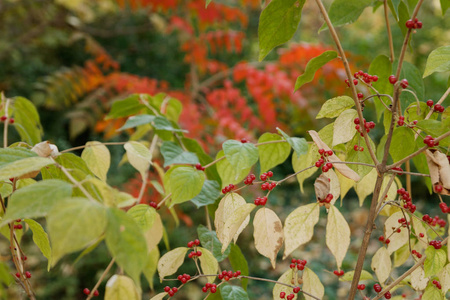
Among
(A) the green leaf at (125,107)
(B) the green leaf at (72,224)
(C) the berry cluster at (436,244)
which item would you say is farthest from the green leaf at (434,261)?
(A) the green leaf at (125,107)

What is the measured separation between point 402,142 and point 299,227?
0.22m

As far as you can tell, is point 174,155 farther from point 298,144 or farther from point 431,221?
point 431,221

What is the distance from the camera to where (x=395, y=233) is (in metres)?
0.63

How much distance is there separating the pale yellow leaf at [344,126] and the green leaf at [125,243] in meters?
0.31

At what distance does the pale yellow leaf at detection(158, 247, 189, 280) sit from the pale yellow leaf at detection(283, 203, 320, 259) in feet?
0.70

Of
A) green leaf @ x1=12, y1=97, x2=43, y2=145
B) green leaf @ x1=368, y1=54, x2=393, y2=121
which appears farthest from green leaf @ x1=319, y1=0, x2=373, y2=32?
green leaf @ x1=12, y1=97, x2=43, y2=145

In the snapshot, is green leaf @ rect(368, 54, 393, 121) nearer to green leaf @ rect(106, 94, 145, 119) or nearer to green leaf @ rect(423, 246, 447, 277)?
green leaf @ rect(423, 246, 447, 277)

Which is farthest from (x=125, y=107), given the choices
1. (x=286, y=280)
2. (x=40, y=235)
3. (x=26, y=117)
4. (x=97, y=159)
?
(x=286, y=280)

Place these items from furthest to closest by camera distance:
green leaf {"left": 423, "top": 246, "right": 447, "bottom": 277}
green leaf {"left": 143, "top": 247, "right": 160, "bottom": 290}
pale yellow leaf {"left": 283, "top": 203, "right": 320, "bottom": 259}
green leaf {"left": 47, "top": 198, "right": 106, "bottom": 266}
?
green leaf {"left": 143, "top": 247, "right": 160, "bottom": 290}, green leaf {"left": 423, "top": 246, "right": 447, "bottom": 277}, pale yellow leaf {"left": 283, "top": 203, "right": 320, "bottom": 259}, green leaf {"left": 47, "top": 198, "right": 106, "bottom": 266}

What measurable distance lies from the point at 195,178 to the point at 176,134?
1.00 ft

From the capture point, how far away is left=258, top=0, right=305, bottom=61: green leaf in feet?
1.73

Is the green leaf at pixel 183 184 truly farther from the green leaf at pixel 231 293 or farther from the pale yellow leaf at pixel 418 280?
the pale yellow leaf at pixel 418 280

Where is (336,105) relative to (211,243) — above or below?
above

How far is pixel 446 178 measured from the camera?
0.45 metres
